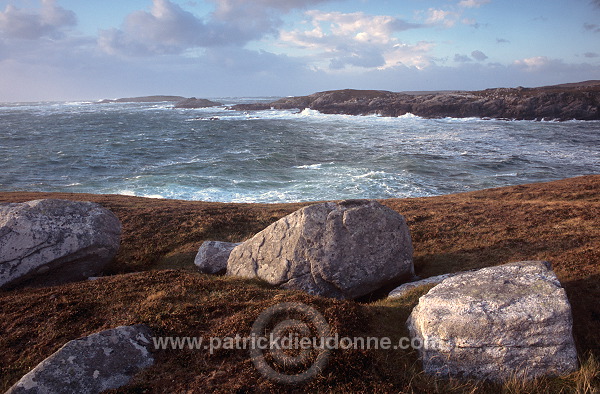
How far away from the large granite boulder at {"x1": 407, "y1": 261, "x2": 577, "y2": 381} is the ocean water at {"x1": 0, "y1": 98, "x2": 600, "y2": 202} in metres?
27.4

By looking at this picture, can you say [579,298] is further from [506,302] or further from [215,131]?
[215,131]

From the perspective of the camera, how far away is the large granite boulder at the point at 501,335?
6.84 meters

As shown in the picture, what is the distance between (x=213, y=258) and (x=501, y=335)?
11.4m

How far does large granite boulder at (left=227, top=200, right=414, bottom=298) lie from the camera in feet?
38.4

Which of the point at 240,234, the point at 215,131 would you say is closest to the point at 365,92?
the point at 215,131

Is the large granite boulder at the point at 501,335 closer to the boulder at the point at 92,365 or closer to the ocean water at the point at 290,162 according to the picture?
the boulder at the point at 92,365

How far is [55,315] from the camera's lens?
862cm

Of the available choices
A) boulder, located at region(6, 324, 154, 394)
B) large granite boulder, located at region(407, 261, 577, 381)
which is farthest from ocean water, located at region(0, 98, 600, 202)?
boulder, located at region(6, 324, 154, 394)

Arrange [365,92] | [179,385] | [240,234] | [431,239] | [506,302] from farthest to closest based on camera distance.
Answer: [365,92] → [240,234] → [431,239] → [506,302] → [179,385]

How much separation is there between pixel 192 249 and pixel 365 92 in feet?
620

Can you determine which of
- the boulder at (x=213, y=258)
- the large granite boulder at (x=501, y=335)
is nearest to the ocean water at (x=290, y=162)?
the boulder at (x=213, y=258)

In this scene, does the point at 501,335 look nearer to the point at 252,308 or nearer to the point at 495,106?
the point at 252,308

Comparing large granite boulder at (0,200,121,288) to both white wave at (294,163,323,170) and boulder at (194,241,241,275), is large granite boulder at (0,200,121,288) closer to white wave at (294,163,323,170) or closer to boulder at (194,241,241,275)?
boulder at (194,241,241,275)

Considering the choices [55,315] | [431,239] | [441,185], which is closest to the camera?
[55,315]
